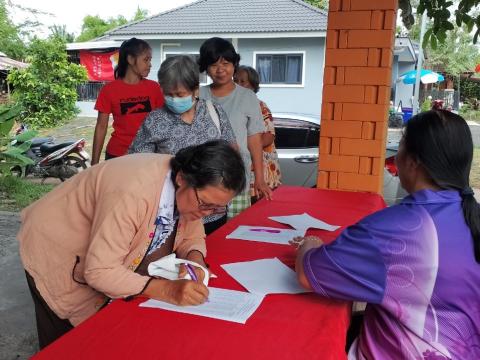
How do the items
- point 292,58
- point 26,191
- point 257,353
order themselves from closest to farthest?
point 257,353 → point 26,191 → point 292,58

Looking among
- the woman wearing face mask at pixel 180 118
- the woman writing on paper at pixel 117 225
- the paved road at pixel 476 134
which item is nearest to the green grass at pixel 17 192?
the woman wearing face mask at pixel 180 118

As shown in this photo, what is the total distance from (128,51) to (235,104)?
92cm

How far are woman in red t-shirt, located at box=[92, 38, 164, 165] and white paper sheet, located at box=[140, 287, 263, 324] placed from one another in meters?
2.09

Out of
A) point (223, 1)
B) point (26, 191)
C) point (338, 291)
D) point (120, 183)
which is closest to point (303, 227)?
point (338, 291)

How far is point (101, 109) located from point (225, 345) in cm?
253

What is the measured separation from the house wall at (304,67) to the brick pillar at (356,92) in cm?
1088

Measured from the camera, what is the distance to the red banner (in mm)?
16828

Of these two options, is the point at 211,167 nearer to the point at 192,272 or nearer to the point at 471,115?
the point at 192,272

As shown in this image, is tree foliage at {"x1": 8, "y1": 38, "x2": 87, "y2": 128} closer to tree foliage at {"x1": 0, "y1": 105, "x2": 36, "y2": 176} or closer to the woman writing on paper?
tree foliage at {"x1": 0, "y1": 105, "x2": 36, "y2": 176}

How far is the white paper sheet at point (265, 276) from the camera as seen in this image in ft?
4.68

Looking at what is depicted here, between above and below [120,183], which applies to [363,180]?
below

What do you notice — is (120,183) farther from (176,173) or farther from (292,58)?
(292,58)

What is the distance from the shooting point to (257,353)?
1056mm

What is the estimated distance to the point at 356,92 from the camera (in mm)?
2871
